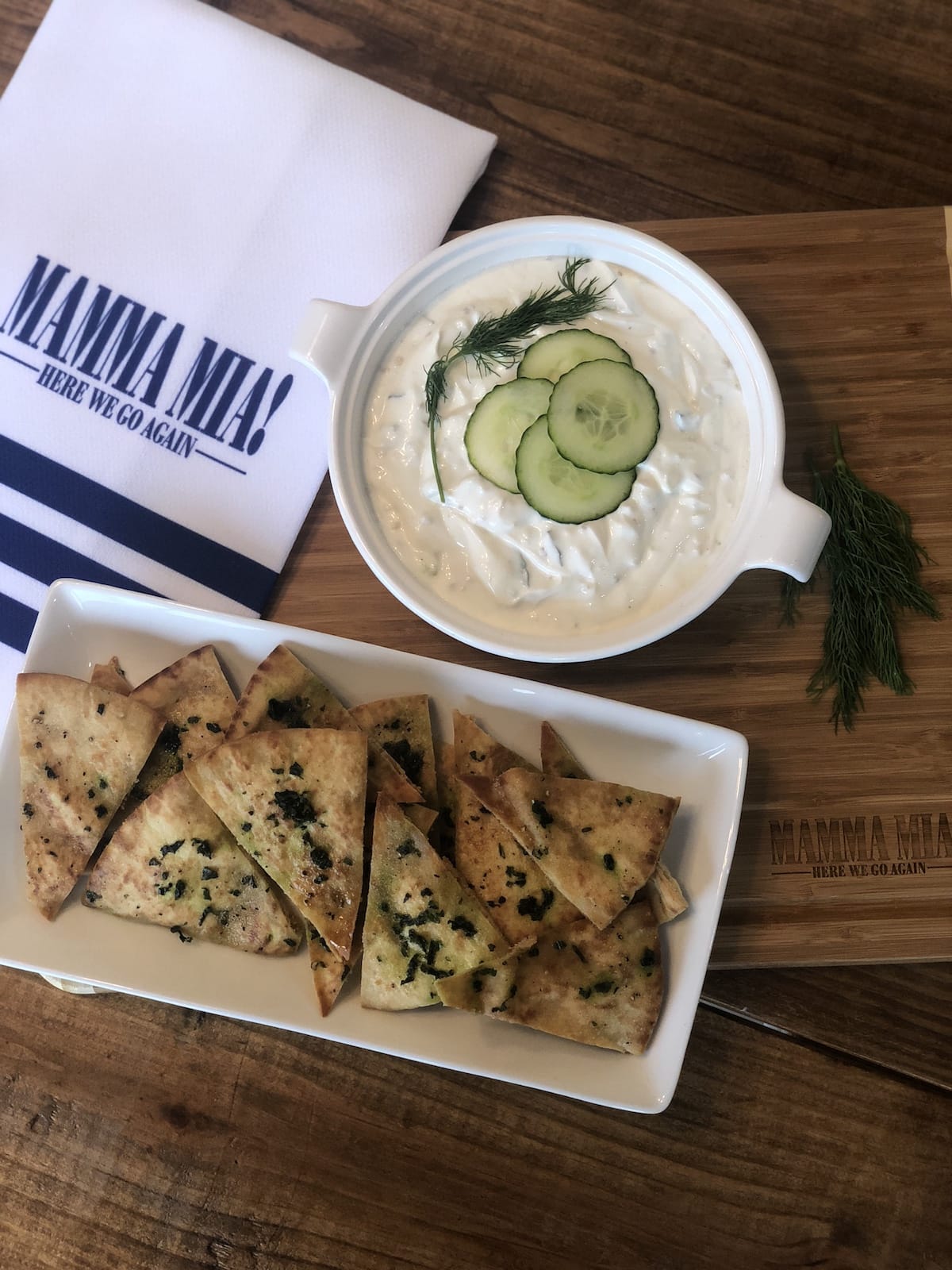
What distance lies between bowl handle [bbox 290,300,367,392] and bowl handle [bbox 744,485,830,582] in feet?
2.39

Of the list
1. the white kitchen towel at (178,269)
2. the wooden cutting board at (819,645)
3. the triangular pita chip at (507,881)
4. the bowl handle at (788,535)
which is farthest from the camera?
the white kitchen towel at (178,269)

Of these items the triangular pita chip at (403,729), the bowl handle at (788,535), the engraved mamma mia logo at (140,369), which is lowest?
the triangular pita chip at (403,729)

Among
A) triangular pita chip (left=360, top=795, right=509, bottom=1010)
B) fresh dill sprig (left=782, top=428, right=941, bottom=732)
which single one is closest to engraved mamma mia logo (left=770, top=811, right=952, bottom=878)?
fresh dill sprig (left=782, top=428, right=941, bottom=732)

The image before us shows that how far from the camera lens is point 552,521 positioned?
5.08 feet

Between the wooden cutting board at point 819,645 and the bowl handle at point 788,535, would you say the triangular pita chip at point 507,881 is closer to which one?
the wooden cutting board at point 819,645

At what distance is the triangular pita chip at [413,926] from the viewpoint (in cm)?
156

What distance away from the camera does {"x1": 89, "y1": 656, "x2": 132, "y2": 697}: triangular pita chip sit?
1.72 metres

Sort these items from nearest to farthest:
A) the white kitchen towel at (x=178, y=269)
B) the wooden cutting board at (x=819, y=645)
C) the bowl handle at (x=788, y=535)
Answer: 1. the bowl handle at (x=788, y=535)
2. the wooden cutting board at (x=819, y=645)
3. the white kitchen towel at (x=178, y=269)

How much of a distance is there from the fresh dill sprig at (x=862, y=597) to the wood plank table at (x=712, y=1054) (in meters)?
0.04

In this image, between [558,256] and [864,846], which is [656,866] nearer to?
[864,846]

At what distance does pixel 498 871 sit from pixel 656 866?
0.83 ft

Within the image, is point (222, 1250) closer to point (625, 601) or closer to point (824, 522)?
point (625, 601)

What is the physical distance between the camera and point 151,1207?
73.2 inches

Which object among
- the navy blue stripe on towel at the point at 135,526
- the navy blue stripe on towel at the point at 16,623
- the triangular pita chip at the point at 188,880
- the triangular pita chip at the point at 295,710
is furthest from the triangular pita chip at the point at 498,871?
the navy blue stripe on towel at the point at 16,623
